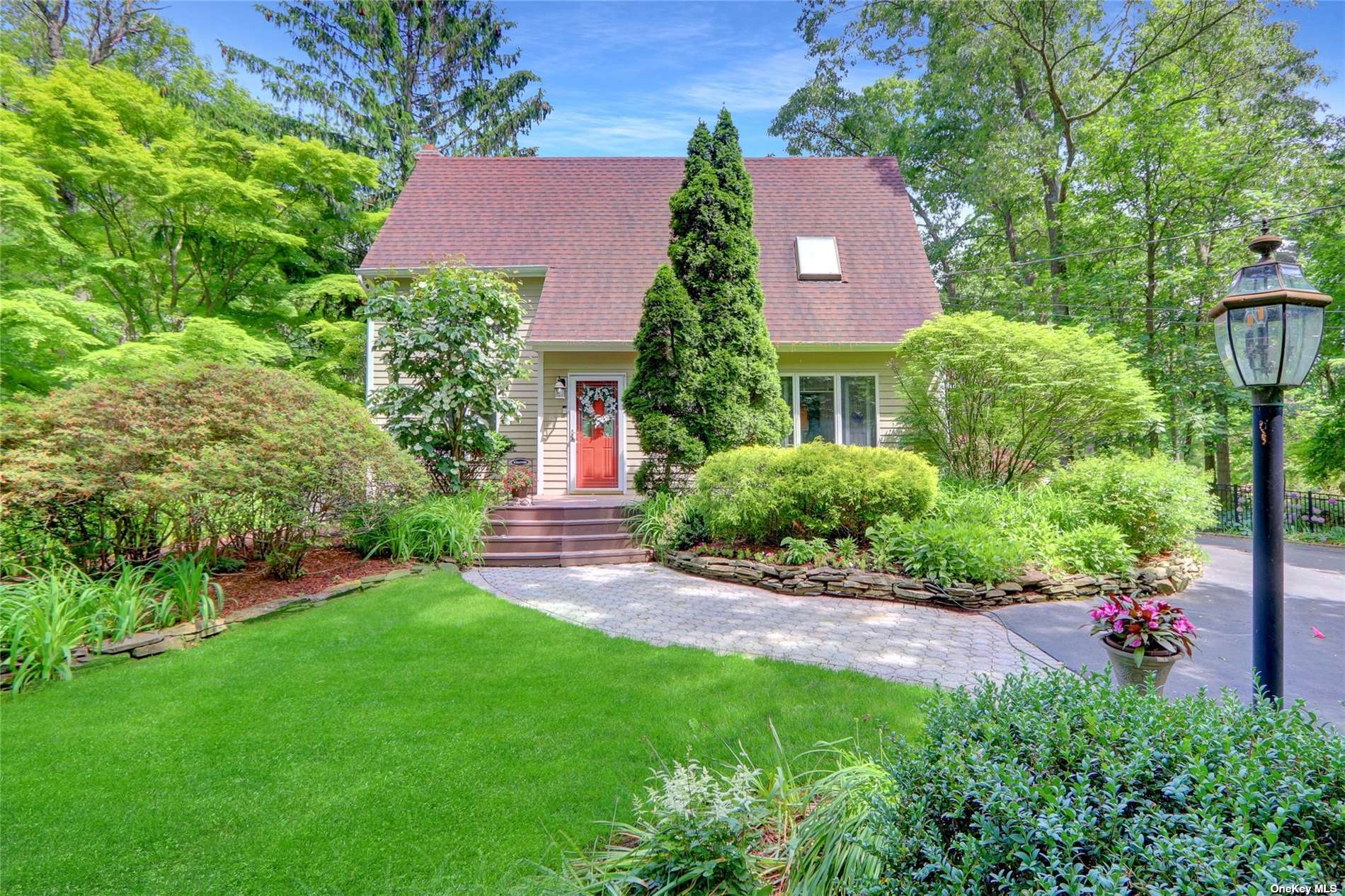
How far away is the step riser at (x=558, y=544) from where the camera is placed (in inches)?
312

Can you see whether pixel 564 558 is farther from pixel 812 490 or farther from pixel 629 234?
pixel 629 234

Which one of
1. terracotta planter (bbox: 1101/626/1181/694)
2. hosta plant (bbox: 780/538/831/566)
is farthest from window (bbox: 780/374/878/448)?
terracotta planter (bbox: 1101/626/1181/694)

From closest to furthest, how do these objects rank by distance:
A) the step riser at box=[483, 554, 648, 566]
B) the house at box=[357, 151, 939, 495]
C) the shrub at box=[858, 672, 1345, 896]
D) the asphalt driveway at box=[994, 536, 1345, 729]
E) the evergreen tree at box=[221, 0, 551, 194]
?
the shrub at box=[858, 672, 1345, 896] < the asphalt driveway at box=[994, 536, 1345, 729] < the step riser at box=[483, 554, 648, 566] < the house at box=[357, 151, 939, 495] < the evergreen tree at box=[221, 0, 551, 194]

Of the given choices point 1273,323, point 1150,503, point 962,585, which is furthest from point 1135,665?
point 1150,503

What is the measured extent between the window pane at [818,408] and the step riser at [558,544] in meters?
4.18

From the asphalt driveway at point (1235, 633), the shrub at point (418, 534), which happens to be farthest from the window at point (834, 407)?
the shrub at point (418, 534)

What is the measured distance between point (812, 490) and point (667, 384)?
2.70 m

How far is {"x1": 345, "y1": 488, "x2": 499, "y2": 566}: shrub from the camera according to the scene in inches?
277

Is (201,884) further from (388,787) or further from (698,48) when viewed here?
(698,48)

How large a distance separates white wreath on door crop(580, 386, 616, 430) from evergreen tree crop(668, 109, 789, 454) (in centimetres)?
263

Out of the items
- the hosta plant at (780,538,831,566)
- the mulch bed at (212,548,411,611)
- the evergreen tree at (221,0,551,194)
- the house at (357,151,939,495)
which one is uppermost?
the evergreen tree at (221,0,551,194)

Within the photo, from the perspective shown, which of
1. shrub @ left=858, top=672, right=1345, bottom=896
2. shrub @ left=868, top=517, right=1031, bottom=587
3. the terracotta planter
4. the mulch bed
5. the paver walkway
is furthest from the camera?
shrub @ left=868, top=517, right=1031, bottom=587

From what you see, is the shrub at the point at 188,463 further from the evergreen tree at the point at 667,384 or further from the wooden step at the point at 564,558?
the evergreen tree at the point at 667,384

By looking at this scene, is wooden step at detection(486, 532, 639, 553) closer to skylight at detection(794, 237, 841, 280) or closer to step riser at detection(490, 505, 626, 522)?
step riser at detection(490, 505, 626, 522)
